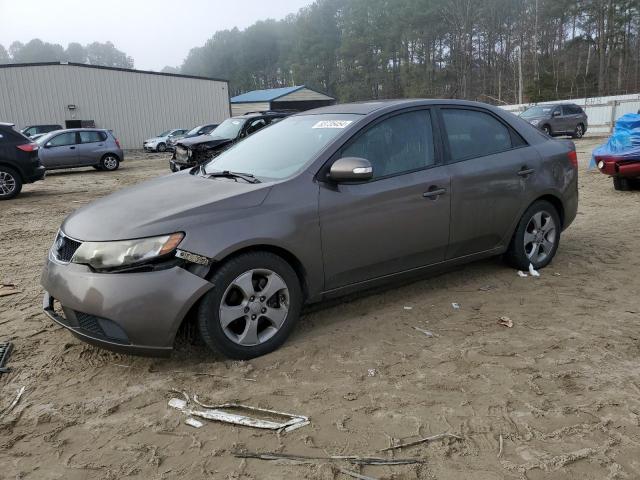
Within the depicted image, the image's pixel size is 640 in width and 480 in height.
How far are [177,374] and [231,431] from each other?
733 millimetres

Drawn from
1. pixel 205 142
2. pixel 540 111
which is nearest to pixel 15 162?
pixel 205 142

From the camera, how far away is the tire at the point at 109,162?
61.9 feet

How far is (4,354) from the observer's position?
139 inches

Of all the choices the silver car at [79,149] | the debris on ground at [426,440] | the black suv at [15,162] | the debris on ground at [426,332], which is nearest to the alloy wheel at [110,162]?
the silver car at [79,149]

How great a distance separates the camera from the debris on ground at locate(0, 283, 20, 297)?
15.9ft

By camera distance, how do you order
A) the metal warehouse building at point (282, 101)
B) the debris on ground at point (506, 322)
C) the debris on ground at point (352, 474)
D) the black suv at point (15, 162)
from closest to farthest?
1. the debris on ground at point (352, 474)
2. the debris on ground at point (506, 322)
3. the black suv at point (15, 162)
4. the metal warehouse building at point (282, 101)

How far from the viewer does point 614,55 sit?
4859 centimetres

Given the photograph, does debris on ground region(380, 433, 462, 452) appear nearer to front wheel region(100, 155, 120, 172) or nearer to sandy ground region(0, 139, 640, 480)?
sandy ground region(0, 139, 640, 480)

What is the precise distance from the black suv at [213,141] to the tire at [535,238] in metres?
8.80

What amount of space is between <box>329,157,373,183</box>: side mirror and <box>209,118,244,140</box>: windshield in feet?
35.1

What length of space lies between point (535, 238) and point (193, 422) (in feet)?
11.8

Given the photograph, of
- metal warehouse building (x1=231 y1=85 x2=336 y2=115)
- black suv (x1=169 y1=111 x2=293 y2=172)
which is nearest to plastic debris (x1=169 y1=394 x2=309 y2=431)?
black suv (x1=169 y1=111 x2=293 y2=172)

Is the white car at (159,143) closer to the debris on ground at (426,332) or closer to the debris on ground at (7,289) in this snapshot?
the debris on ground at (7,289)

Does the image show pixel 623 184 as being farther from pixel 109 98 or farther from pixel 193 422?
pixel 109 98
